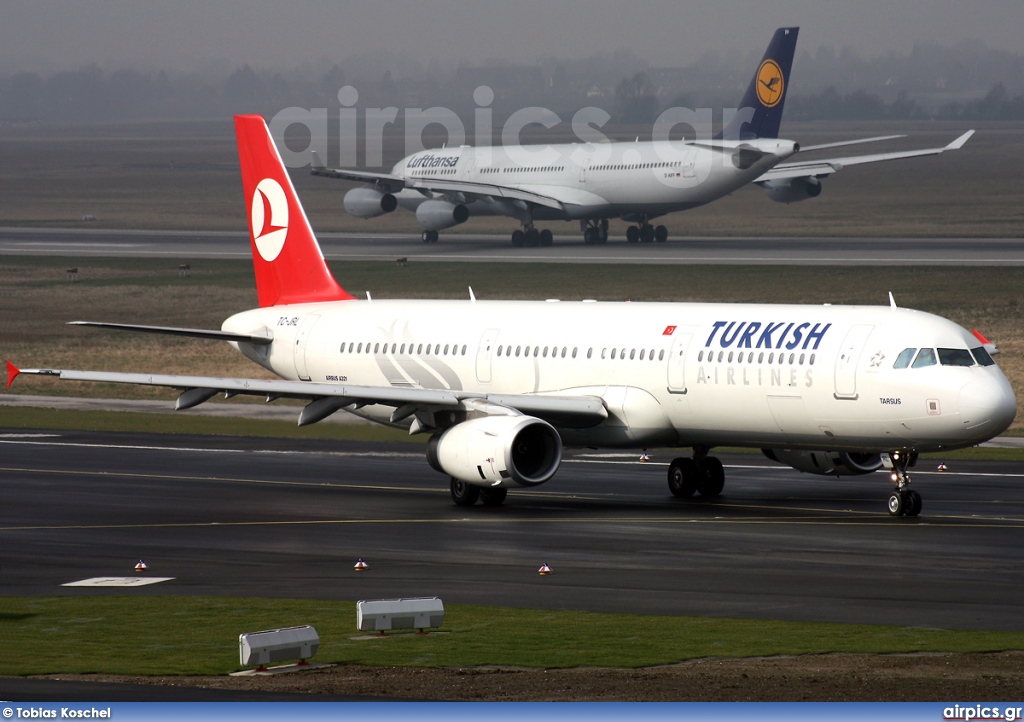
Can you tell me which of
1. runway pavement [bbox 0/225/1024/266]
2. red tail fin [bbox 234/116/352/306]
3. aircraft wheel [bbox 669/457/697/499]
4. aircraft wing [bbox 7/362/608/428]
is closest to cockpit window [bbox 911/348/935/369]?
aircraft wheel [bbox 669/457/697/499]

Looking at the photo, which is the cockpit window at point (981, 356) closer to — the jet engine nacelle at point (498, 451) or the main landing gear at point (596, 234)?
the jet engine nacelle at point (498, 451)

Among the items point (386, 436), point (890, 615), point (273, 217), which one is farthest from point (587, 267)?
point (890, 615)

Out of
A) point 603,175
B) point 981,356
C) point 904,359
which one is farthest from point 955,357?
point 603,175

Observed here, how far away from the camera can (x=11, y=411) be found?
58500 mm

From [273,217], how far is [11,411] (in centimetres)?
1768

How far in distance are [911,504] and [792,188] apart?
255 ft

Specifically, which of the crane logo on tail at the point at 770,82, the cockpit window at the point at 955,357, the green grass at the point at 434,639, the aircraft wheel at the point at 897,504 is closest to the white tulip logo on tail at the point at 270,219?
the aircraft wheel at the point at 897,504

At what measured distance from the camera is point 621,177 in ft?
349

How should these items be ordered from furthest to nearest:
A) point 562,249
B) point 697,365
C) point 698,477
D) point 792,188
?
point 792,188 → point 562,249 → point 698,477 → point 697,365

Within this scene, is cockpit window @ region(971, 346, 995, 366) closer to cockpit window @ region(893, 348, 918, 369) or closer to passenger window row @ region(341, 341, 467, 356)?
cockpit window @ region(893, 348, 918, 369)

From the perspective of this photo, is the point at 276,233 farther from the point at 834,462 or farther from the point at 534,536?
the point at 834,462

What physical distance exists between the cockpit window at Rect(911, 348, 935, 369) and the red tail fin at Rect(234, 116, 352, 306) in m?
18.1

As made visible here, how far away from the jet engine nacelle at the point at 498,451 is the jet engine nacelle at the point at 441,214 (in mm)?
74200

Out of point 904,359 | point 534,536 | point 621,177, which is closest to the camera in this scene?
point 534,536
